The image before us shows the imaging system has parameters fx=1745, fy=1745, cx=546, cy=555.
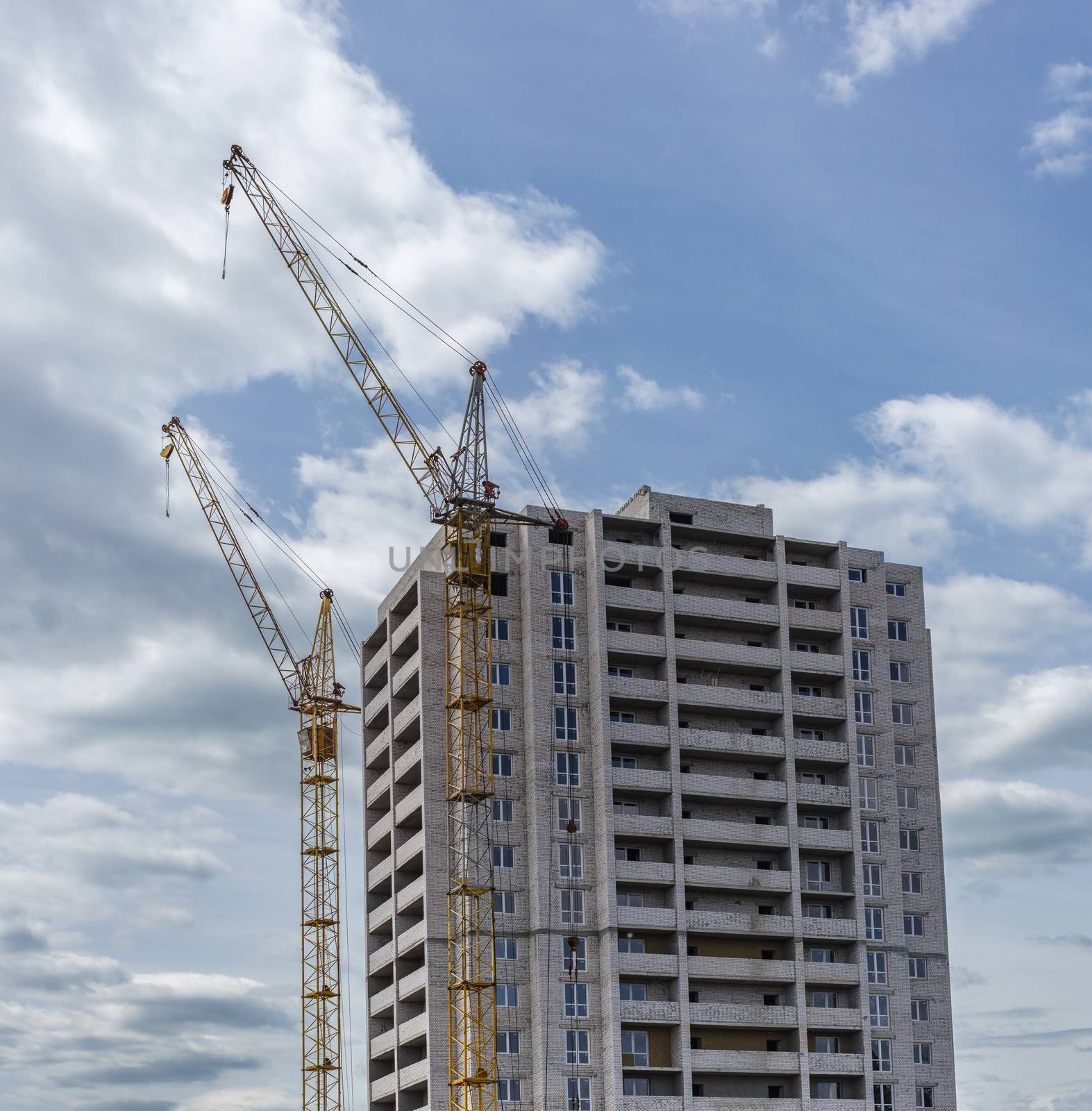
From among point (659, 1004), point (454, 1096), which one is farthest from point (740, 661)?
point (454, 1096)

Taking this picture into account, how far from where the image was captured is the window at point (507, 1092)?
137 metres

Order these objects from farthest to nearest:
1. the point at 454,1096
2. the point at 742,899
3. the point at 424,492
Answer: the point at 424,492, the point at 742,899, the point at 454,1096

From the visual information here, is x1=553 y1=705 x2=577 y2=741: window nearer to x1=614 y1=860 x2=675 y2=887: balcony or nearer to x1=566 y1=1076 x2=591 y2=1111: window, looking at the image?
x1=614 y1=860 x2=675 y2=887: balcony

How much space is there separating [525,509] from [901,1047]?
182ft

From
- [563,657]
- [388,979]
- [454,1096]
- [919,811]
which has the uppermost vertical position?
[563,657]

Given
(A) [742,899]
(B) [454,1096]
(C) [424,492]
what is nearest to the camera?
(B) [454,1096]

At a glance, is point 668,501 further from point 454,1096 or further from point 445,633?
point 454,1096

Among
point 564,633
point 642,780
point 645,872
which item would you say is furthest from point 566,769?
point 564,633

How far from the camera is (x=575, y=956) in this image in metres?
140

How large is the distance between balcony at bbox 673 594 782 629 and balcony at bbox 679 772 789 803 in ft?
45.0

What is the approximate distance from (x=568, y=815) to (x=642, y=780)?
22.2 feet

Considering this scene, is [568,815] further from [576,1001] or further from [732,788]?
[576,1001]

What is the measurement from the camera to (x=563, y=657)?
147 meters

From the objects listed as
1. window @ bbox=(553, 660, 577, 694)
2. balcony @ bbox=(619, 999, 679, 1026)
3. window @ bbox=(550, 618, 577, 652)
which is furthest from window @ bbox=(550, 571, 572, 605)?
balcony @ bbox=(619, 999, 679, 1026)
